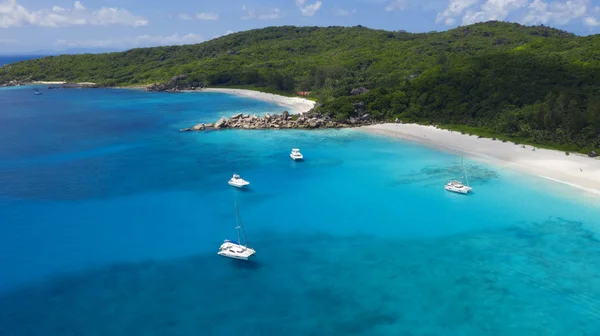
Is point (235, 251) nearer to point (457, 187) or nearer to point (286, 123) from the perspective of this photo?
point (457, 187)

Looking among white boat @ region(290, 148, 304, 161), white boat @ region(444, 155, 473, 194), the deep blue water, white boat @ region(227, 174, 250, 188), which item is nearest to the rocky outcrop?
the deep blue water

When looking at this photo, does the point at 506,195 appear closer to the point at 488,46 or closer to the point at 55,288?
the point at 55,288

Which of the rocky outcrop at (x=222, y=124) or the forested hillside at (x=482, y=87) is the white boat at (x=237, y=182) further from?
the forested hillside at (x=482, y=87)

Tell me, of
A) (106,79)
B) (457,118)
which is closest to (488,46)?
(457,118)

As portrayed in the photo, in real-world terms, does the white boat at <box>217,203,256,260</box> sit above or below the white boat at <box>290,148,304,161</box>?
below

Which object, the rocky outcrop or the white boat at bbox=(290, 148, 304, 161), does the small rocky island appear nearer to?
the rocky outcrop

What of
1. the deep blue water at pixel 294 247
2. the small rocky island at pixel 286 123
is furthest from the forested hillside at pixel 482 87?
the deep blue water at pixel 294 247

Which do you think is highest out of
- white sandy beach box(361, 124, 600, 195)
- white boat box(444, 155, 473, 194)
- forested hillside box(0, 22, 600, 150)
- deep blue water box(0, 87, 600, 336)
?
forested hillside box(0, 22, 600, 150)

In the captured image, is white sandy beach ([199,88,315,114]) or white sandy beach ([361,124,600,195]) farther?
white sandy beach ([199,88,315,114])
